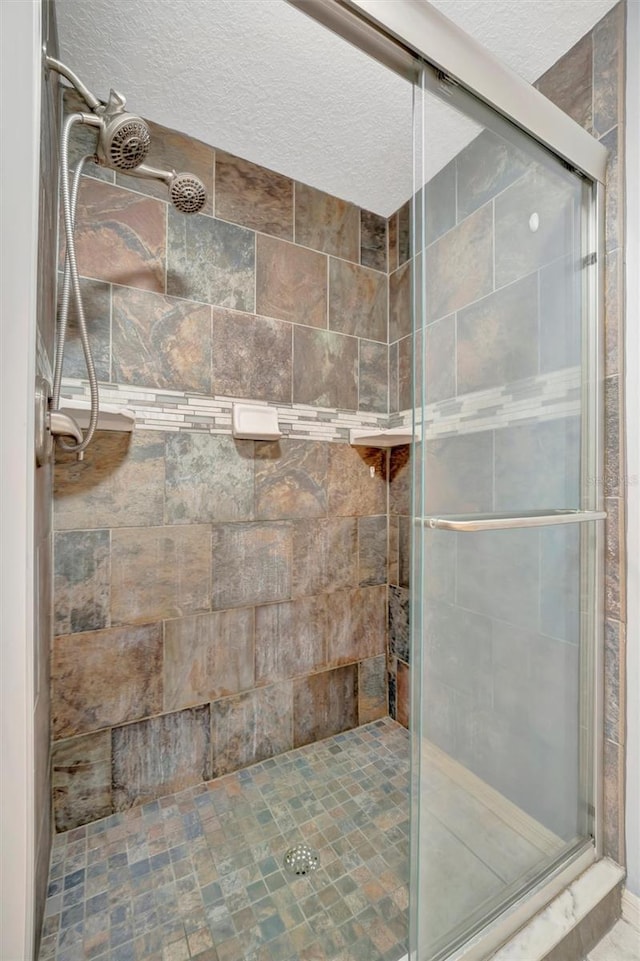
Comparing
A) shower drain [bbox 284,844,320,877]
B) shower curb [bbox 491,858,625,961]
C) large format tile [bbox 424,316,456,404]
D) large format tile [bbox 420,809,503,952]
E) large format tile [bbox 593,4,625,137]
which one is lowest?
shower drain [bbox 284,844,320,877]

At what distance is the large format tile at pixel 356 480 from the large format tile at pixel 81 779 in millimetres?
1062

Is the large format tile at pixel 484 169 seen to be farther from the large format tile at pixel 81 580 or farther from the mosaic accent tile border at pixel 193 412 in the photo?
the large format tile at pixel 81 580

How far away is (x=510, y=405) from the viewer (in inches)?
33.9

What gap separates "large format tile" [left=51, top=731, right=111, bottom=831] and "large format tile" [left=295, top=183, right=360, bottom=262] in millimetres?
1852

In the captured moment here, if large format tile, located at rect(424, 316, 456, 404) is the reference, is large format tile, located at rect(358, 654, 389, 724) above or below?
below

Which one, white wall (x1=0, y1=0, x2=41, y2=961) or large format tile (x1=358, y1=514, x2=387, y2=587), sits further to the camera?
large format tile (x1=358, y1=514, x2=387, y2=587)

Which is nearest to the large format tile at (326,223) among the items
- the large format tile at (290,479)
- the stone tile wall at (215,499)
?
the stone tile wall at (215,499)

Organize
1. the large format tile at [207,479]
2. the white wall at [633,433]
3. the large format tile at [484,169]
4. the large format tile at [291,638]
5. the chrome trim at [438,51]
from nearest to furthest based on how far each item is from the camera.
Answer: the chrome trim at [438,51], the large format tile at [484,169], the white wall at [633,433], the large format tile at [207,479], the large format tile at [291,638]

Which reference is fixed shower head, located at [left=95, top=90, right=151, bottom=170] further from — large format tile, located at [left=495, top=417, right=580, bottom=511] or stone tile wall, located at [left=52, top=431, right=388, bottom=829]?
large format tile, located at [left=495, top=417, right=580, bottom=511]

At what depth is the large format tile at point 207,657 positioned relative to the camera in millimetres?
1232

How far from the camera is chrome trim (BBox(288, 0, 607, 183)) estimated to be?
2.11 ft

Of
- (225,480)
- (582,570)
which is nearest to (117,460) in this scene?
(225,480)

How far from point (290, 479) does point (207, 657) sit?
683 mm

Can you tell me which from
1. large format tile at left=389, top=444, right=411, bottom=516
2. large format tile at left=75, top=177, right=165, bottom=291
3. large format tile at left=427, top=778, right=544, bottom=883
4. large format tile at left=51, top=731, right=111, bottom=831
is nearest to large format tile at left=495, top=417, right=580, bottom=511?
large format tile at left=427, top=778, right=544, bottom=883
